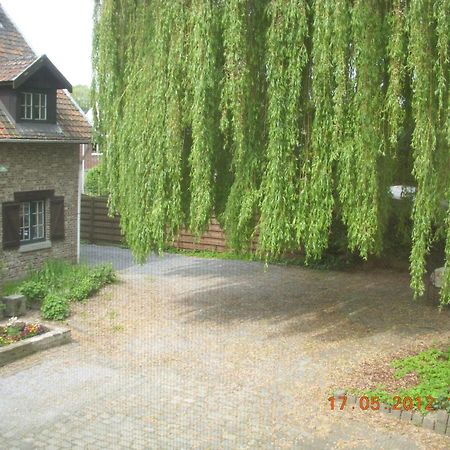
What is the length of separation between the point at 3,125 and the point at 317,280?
855cm

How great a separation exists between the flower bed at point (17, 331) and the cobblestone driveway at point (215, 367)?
0.48 meters

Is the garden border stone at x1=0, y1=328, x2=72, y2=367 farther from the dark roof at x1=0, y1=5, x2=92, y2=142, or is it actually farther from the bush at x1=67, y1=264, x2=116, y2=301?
the dark roof at x1=0, y1=5, x2=92, y2=142

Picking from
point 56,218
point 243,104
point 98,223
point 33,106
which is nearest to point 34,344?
point 243,104

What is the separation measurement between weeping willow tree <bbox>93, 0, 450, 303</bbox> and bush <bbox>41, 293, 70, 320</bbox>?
233 centimetres

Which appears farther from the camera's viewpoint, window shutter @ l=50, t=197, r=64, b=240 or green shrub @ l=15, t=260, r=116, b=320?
window shutter @ l=50, t=197, r=64, b=240

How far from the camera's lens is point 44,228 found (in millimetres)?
13719

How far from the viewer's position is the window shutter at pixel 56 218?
13711mm

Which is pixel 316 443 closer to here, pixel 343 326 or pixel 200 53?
pixel 343 326

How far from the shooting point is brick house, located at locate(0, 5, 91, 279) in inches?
486

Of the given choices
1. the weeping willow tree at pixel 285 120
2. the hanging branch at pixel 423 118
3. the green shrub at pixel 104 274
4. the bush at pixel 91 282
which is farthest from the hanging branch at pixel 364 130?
the green shrub at pixel 104 274

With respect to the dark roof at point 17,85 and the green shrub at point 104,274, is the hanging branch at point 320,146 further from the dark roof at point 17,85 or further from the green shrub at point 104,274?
the dark roof at point 17,85

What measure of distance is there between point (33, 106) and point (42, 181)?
5.84 ft

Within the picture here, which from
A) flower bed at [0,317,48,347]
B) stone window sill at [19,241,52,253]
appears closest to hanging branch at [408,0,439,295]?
flower bed at [0,317,48,347]

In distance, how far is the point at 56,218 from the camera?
45.3ft
